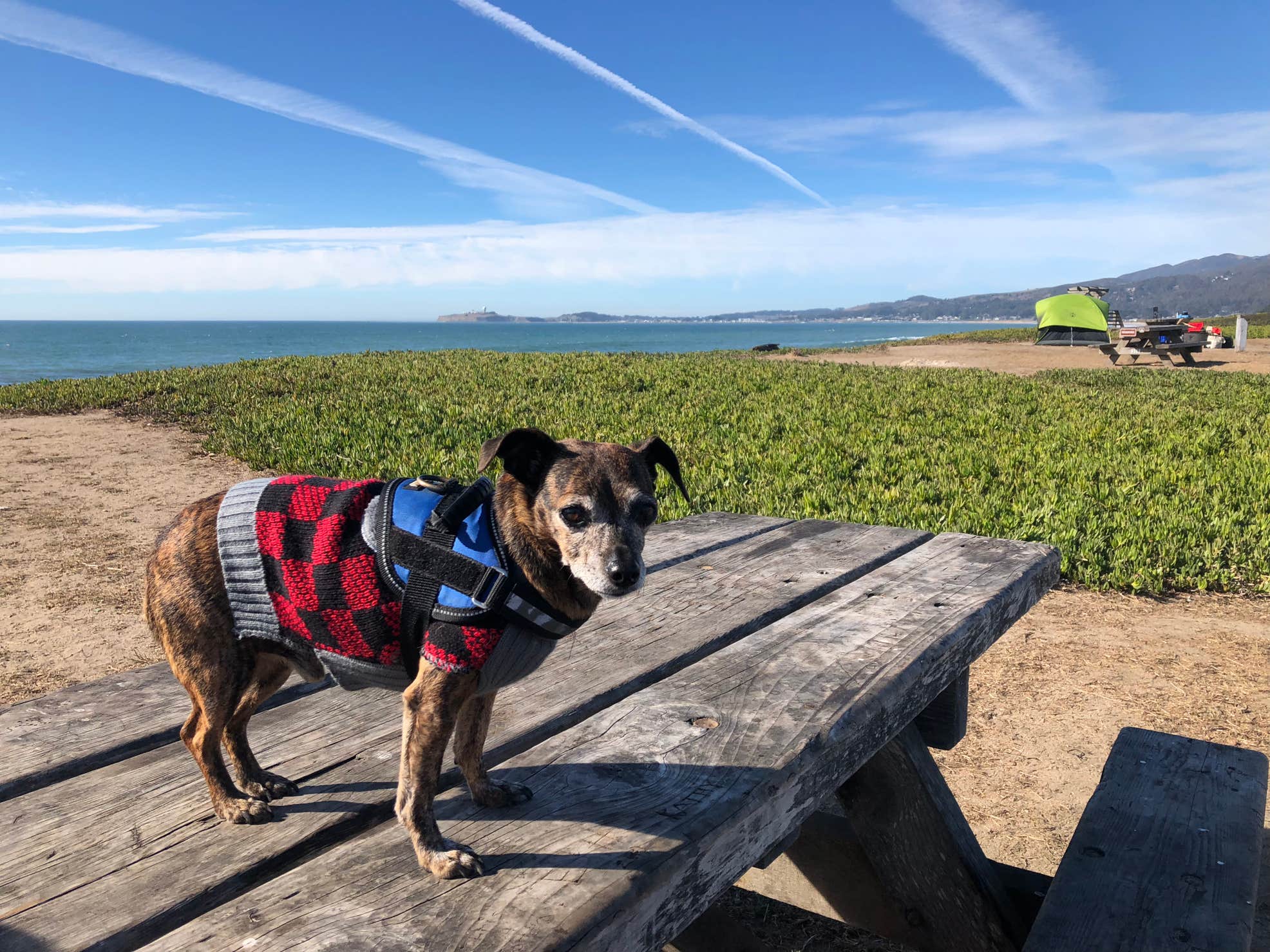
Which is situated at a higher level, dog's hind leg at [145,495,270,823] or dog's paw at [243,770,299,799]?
dog's hind leg at [145,495,270,823]

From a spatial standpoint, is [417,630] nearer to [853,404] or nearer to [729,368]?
[853,404]

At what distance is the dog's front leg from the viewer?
1.55 m

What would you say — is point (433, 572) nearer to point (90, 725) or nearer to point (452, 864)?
point (452, 864)

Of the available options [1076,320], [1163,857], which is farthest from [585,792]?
[1076,320]

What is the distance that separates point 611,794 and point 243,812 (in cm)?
71

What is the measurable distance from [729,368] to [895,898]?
17633mm

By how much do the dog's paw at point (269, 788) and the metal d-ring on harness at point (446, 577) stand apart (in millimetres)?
355

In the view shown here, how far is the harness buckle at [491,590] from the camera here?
161cm

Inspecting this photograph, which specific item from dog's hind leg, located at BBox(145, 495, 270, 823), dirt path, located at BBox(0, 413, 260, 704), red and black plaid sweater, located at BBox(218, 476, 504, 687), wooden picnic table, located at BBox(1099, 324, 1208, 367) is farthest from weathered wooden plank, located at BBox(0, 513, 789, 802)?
wooden picnic table, located at BBox(1099, 324, 1208, 367)

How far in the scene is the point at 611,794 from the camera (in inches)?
67.0

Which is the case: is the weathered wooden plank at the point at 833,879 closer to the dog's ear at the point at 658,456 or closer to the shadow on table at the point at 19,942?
the dog's ear at the point at 658,456

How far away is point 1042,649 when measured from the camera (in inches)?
204

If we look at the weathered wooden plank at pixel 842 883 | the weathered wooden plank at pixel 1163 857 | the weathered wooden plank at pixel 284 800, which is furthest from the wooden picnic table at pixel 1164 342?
the weathered wooden plank at pixel 284 800

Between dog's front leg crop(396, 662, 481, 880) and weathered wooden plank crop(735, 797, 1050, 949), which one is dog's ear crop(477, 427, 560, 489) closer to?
dog's front leg crop(396, 662, 481, 880)
